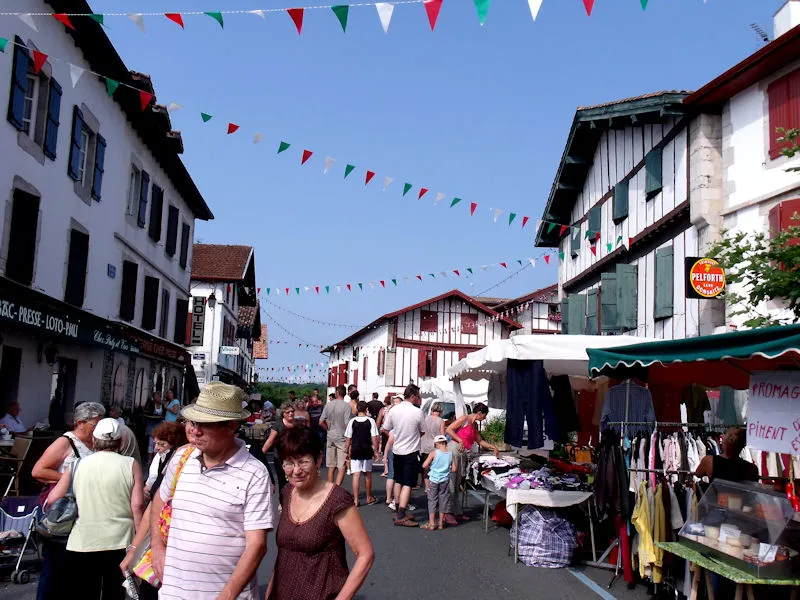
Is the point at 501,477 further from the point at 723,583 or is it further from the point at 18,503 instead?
the point at 18,503

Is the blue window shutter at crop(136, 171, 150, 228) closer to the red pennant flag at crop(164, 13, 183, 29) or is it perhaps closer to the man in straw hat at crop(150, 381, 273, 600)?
the red pennant flag at crop(164, 13, 183, 29)

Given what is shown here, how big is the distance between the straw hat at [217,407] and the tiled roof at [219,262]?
34.2 meters

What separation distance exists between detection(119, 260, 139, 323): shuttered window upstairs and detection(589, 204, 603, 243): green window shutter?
11812mm

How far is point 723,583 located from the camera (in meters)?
6.01

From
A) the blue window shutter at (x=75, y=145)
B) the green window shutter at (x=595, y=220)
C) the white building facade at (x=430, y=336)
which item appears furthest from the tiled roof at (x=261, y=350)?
the blue window shutter at (x=75, y=145)

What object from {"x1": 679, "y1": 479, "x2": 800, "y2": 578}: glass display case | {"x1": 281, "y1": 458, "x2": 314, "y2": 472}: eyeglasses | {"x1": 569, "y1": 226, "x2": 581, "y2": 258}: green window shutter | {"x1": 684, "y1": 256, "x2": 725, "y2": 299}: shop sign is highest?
{"x1": 569, "y1": 226, "x2": 581, "y2": 258}: green window shutter

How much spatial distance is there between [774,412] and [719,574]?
127 centimetres

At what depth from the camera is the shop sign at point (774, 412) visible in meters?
5.56

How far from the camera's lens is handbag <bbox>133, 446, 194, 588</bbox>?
357 cm

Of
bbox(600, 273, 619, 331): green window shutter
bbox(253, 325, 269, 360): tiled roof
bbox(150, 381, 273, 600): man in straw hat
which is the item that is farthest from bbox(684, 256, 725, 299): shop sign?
bbox(253, 325, 269, 360): tiled roof

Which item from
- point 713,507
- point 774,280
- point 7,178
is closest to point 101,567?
point 713,507

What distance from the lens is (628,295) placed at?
17.0 m

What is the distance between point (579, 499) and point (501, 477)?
151 cm

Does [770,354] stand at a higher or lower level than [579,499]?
higher
